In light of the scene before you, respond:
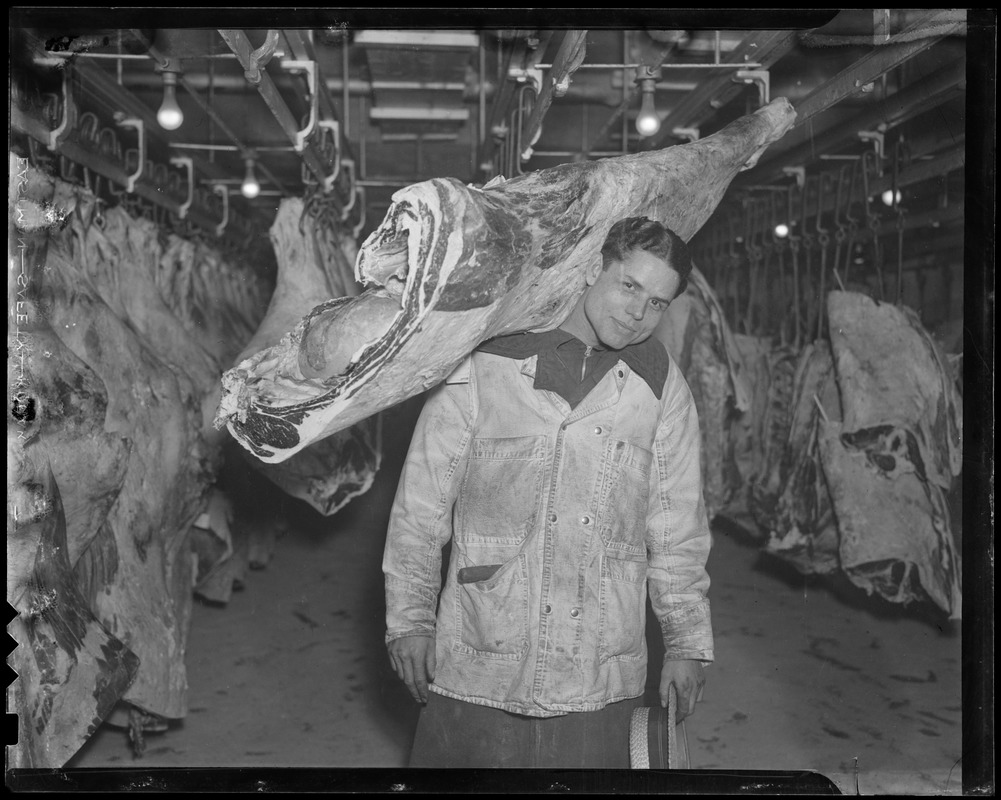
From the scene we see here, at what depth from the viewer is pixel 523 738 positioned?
1880 millimetres

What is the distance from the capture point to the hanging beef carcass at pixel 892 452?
9.02ft

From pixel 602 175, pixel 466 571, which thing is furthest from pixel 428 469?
pixel 602 175

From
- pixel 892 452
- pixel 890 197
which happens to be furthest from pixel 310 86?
pixel 892 452

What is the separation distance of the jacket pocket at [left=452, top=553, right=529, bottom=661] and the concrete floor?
253 mm

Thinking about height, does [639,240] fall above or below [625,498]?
above

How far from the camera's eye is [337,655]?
101 inches

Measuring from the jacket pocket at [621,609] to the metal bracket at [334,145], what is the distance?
1.30 m

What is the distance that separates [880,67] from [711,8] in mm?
442

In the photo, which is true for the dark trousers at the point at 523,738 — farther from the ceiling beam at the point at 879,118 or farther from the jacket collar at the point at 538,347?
the ceiling beam at the point at 879,118

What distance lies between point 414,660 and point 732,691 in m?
0.77

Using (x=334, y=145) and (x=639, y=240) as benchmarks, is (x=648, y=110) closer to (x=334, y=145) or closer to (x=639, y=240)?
(x=639, y=240)

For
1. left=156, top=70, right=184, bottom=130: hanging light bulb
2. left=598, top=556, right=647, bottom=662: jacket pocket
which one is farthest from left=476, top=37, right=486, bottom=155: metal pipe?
left=598, top=556, right=647, bottom=662: jacket pocket

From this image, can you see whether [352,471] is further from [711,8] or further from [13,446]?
[711,8]

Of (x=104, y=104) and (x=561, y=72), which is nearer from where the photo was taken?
(x=561, y=72)
